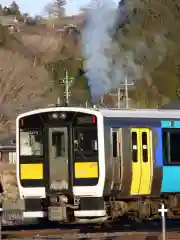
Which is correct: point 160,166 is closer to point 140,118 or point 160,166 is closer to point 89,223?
point 140,118

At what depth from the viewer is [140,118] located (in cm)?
1980

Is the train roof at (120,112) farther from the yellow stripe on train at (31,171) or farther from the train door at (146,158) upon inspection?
the yellow stripe on train at (31,171)

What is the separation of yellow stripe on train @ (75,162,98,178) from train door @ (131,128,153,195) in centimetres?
102

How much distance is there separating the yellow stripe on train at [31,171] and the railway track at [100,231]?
115cm

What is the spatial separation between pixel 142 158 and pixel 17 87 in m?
36.7

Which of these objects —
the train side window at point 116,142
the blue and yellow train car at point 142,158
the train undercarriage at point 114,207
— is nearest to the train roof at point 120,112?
the blue and yellow train car at point 142,158

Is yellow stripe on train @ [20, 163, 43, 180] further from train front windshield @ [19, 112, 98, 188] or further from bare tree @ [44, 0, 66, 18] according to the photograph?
bare tree @ [44, 0, 66, 18]

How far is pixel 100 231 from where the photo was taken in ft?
63.2

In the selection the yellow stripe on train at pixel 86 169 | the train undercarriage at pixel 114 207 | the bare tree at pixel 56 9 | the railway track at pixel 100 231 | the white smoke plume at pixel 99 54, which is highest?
the bare tree at pixel 56 9

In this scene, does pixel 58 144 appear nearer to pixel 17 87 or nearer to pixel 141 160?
pixel 141 160

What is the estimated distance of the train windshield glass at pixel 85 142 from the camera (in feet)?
62.2

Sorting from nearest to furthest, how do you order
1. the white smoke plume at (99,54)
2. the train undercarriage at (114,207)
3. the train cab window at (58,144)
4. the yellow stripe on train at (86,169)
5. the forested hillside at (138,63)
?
the yellow stripe on train at (86,169) < the train undercarriage at (114,207) < the train cab window at (58,144) < the white smoke plume at (99,54) < the forested hillside at (138,63)

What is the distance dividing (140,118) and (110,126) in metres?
1.02

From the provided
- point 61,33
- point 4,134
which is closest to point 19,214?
point 4,134
